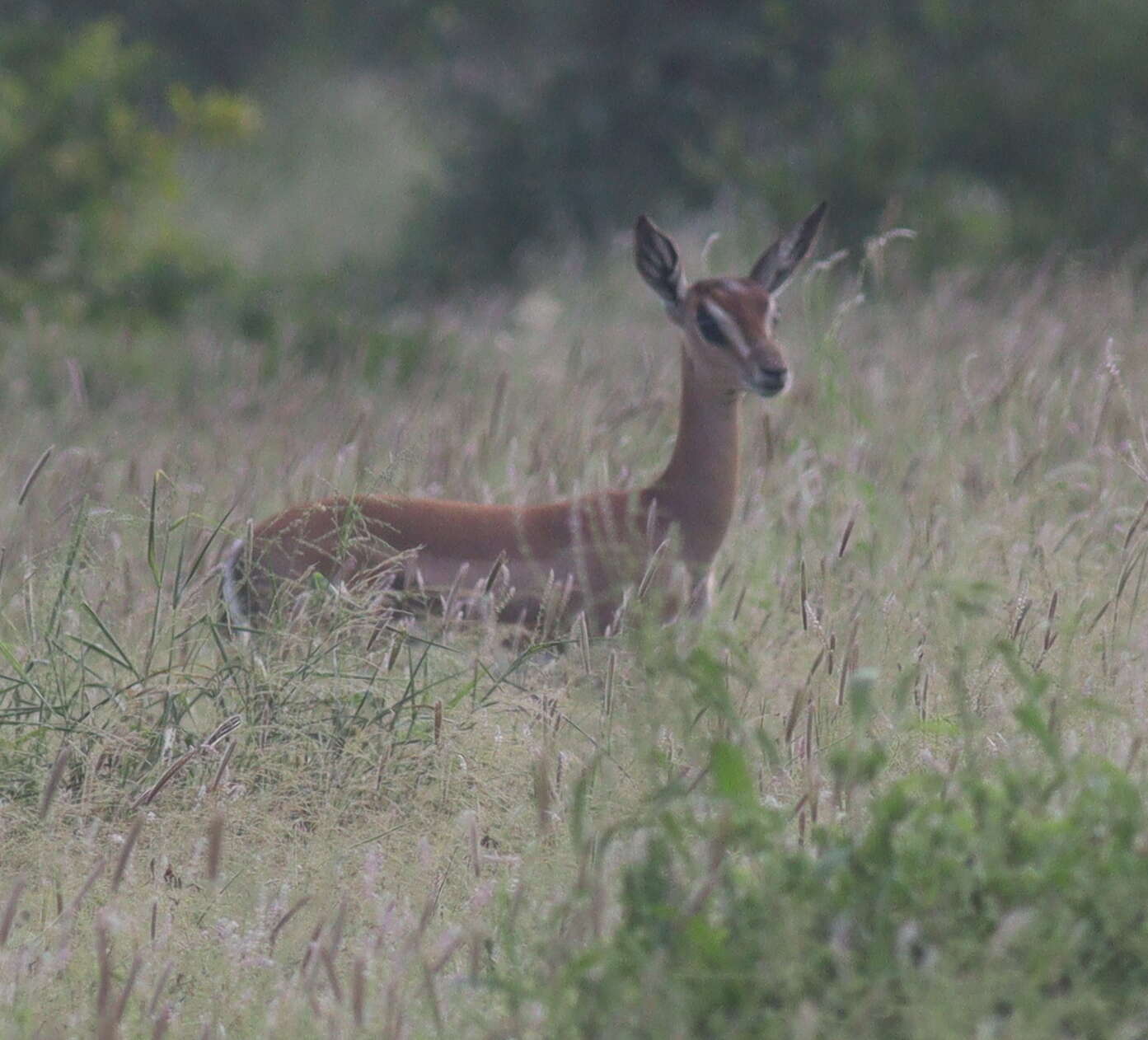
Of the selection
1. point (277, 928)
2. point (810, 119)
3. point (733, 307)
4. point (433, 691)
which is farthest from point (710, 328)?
point (810, 119)

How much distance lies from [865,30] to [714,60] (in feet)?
4.11

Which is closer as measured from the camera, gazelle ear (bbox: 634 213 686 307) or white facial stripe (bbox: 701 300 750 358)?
white facial stripe (bbox: 701 300 750 358)

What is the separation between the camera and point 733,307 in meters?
5.43

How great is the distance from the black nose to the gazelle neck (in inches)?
9.3

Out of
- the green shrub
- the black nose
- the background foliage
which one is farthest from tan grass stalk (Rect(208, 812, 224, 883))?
the background foliage

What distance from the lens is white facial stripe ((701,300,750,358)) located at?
534cm

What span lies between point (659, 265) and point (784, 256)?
0.37 m

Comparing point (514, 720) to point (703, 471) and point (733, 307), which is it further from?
point (733, 307)

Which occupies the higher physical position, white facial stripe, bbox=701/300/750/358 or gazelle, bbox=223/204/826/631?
white facial stripe, bbox=701/300/750/358

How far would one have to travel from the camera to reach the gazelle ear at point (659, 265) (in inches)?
225

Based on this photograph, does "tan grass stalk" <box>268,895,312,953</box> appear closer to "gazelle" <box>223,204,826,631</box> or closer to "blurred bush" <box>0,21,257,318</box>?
"gazelle" <box>223,204,826,631</box>

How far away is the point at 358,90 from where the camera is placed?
2755 centimetres

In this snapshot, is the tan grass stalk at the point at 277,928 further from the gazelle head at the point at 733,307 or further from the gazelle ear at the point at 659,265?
the gazelle ear at the point at 659,265

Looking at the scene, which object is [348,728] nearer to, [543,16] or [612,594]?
[612,594]
